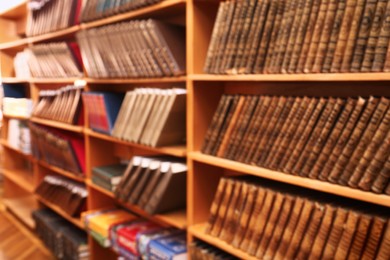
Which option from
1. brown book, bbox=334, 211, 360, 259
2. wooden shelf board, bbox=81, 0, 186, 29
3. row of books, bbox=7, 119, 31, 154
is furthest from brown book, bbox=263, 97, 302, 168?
row of books, bbox=7, 119, 31, 154

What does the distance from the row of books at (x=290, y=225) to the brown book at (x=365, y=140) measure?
107 millimetres

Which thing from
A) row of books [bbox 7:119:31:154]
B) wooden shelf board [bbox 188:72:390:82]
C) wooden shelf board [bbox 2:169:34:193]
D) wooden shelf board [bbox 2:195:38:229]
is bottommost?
wooden shelf board [bbox 2:195:38:229]

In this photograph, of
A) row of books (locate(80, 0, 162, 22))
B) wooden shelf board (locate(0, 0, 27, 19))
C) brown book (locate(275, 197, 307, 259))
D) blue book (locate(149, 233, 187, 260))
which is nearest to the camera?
brown book (locate(275, 197, 307, 259))

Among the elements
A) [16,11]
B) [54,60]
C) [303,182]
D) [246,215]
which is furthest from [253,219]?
[16,11]

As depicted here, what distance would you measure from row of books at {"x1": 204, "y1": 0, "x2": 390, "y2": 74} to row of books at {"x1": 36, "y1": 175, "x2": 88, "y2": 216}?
5.21 feet

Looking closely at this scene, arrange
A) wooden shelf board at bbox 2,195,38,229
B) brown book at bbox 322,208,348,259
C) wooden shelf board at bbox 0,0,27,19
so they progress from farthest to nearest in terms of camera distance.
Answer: wooden shelf board at bbox 2,195,38,229, wooden shelf board at bbox 0,0,27,19, brown book at bbox 322,208,348,259

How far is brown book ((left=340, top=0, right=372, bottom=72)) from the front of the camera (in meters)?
1.09

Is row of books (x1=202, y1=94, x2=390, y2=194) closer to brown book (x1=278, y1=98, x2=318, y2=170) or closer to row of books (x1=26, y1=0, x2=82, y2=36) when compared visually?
brown book (x1=278, y1=98, x2=318, y2=170)

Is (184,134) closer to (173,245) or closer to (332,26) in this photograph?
(173,245)

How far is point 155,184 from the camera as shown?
1824mm

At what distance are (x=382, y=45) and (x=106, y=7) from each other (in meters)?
1.54

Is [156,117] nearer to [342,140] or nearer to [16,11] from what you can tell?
[342,140]

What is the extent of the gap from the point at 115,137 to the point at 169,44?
64 cm

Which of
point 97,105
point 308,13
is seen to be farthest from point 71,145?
point 308,13
